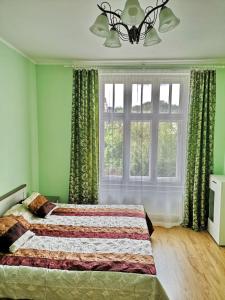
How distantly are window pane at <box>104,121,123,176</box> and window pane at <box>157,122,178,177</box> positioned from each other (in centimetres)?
63

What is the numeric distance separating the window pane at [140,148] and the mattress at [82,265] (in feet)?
4.02

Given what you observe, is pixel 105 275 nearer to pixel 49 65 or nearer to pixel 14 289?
pixel 14 289

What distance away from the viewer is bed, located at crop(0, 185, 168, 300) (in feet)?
5.95

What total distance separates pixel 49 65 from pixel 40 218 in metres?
2.40

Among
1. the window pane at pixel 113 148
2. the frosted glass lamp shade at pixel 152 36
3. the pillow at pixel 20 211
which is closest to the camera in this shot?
the frosted glass lamp shade at pixel 152 36

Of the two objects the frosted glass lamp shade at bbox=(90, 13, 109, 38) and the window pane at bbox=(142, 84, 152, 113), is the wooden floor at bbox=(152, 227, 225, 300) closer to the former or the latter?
the window pane at bbox=(142, 84, 152, 113)

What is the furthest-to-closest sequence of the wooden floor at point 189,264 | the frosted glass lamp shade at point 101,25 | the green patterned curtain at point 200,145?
the green patterned curtain at point 200,145
the wooden floor at point 189,264
the frosted glass lamp shade at point 101,25

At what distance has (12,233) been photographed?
2.24 metres

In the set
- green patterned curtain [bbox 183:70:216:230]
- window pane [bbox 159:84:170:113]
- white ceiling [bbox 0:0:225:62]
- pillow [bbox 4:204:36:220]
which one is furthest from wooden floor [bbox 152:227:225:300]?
white ceiling [bbox 0:0:225:62]

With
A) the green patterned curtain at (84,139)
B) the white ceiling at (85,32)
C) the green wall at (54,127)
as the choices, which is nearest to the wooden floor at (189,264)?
the green patterned curtain at (84,139)

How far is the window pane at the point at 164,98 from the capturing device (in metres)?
3.62

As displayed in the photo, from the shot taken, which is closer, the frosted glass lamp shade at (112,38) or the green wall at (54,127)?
the frosted glass lamp shade at (112,38)

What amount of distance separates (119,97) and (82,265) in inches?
99.7

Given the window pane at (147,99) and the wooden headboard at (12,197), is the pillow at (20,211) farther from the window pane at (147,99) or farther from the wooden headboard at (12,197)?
the window pane at (147,99)
